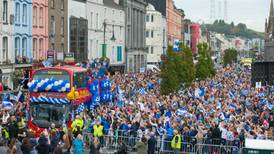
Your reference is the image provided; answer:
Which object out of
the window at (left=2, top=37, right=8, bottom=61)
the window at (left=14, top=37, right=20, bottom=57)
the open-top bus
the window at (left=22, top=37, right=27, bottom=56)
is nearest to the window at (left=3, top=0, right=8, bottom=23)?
the window at (left=2, top=37, right=8, bottom=61)

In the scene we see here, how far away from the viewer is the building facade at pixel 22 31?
50.6 metres

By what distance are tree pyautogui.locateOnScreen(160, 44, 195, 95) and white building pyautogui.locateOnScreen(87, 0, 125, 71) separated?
339 inches

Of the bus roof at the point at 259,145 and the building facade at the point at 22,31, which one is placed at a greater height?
the building facade at the point at 22,31

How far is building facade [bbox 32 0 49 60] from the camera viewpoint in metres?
55.5

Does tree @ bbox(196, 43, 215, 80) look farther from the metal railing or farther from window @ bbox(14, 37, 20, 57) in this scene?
the metal railing

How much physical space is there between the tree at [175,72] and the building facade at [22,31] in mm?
11554

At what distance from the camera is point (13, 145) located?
62.2 ft

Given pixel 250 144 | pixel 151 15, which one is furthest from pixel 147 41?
pixel 250 144

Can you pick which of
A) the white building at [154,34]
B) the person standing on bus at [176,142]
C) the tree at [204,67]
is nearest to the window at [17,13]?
the person standing on bus at [176,142]

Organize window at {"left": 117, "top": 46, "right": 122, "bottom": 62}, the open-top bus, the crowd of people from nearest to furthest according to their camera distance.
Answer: the crowd of people < the open-top bus < window at {"left": 117, "top": 46, "right": 122, "bottom": 62}

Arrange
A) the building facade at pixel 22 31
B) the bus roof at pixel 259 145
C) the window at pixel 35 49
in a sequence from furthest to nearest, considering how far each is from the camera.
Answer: the window at pixel 35 49 < the building facade at pixel 22 31 < the bus roof at pixel 259 145

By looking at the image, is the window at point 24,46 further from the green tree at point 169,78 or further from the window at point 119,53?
the window at point 119,53

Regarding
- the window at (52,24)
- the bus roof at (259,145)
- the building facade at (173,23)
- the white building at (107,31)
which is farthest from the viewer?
the building facade at (173,23)

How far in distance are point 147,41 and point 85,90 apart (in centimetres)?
7815
